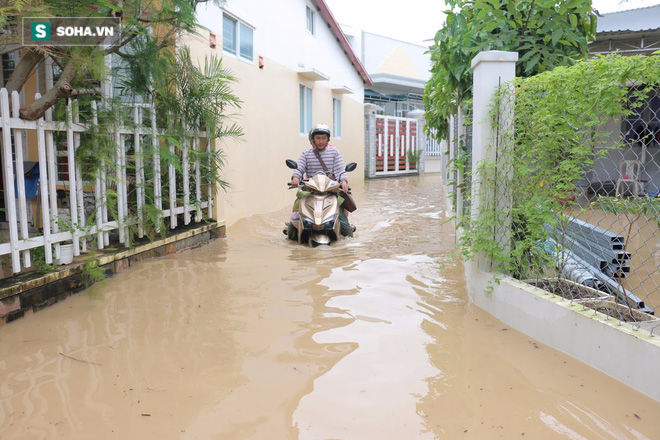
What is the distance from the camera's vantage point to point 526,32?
443 centimetres

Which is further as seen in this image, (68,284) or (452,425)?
(68,284)

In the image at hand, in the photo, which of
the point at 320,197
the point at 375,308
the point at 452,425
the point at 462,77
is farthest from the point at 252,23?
the point at 452,425

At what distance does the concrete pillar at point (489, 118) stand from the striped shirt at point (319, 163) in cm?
304

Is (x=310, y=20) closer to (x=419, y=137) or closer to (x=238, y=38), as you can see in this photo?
(x=238, y=38)

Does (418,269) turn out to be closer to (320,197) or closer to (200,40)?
(320,197)

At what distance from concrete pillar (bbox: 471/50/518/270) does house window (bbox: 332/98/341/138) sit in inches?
476

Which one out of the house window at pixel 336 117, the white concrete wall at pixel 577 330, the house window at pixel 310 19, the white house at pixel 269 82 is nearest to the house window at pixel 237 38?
the white house at pixel 269 82

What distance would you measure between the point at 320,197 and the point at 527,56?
2.75 metres

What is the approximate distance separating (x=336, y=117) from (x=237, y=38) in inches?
313

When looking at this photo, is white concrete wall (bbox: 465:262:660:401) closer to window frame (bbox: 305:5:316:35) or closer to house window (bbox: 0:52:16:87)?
house window (bbox: 0:52:16:87)

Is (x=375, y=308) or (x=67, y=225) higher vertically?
(x=67, y=225)

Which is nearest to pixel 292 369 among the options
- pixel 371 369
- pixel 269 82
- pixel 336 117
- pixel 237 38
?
pixel 371 369

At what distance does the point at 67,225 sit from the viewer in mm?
4215

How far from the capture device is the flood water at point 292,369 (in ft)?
7.56
